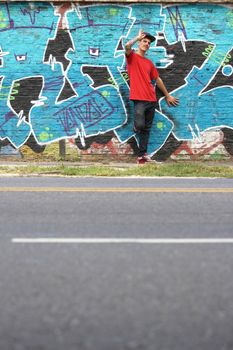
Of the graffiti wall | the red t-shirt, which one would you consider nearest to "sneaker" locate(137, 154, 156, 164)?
the graffiti wall

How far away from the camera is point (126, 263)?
5.44 metres

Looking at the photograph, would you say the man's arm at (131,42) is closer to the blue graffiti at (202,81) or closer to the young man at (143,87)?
the young man at (143,87)

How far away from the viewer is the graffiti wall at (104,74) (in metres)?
12.6

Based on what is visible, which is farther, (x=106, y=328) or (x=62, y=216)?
(x=62, y=216)

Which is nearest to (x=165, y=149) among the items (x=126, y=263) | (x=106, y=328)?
(x=126, y=263)

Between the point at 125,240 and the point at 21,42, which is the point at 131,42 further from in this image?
the point at 125,240

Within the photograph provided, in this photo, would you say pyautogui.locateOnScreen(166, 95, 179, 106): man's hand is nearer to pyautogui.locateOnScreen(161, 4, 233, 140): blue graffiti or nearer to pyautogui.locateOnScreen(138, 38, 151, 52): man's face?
pyautogui.locateOnScreen(161, 4, 233, 140): blue graffiti

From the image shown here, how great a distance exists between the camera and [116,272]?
5188 mm

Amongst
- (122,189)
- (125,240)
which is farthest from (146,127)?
(125,240)

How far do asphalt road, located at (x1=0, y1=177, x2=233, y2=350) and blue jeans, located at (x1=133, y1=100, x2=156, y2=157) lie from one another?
3.98m

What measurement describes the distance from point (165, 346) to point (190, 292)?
905mm

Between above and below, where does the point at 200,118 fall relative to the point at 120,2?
below

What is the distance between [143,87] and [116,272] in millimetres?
7679

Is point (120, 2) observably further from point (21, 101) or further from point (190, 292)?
point (190, 292)
